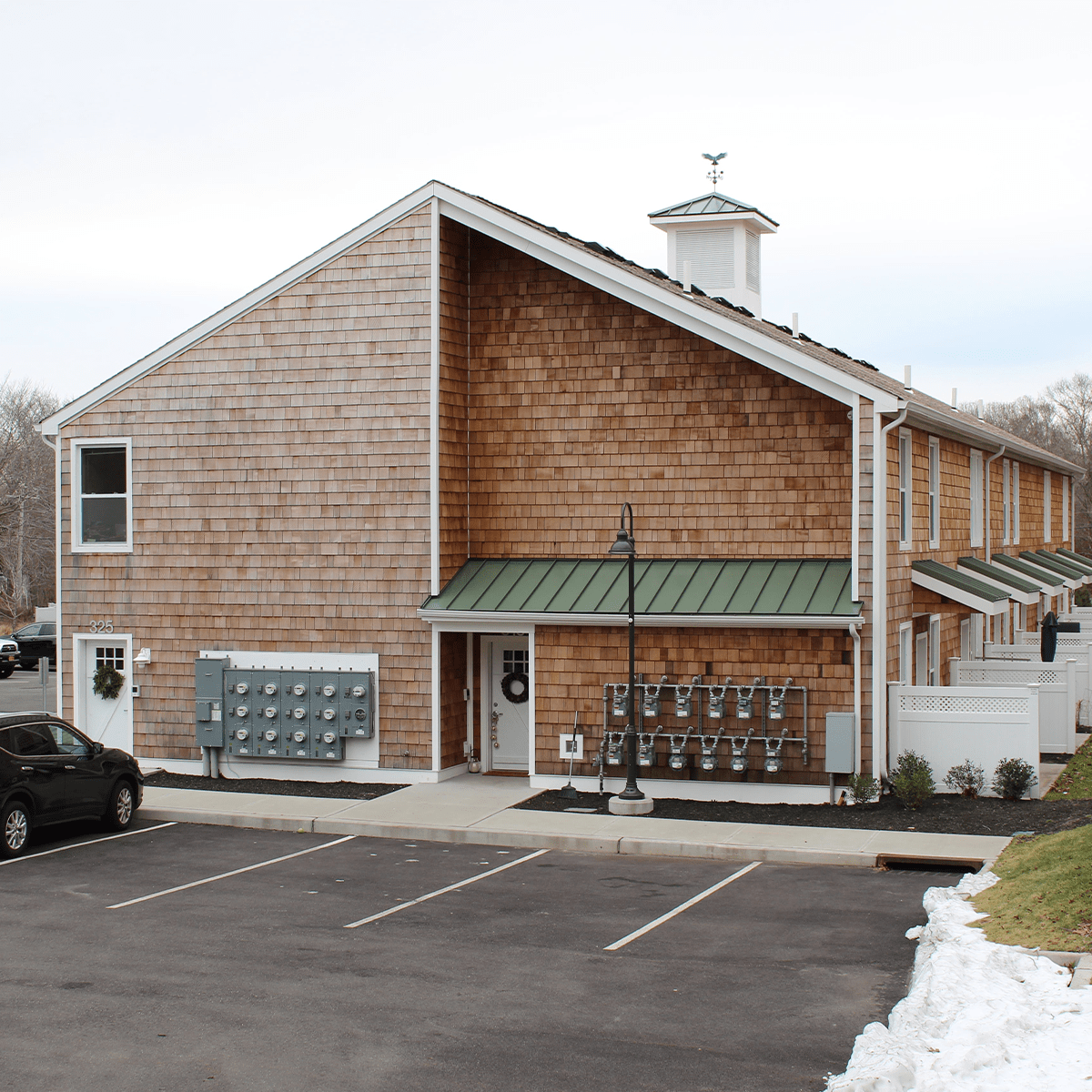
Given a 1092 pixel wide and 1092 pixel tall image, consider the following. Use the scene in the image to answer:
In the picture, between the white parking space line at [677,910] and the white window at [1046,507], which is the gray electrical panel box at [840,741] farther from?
the white window at [1046,507]

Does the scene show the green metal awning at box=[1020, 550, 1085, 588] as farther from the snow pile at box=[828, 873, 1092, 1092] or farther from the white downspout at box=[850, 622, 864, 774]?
the snow pile at box=[828, 873, 1092, 1092]

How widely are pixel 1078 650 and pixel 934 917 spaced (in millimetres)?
15831

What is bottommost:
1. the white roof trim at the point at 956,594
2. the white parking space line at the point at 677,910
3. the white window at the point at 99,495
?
the white parking space line at the point at 677,910

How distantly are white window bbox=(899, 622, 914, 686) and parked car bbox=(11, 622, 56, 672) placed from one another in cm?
3176

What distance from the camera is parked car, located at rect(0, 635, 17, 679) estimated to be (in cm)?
4141

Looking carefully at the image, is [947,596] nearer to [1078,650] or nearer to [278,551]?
[1078,650]

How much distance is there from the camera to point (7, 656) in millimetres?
41906

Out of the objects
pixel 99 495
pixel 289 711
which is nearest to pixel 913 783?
pixel 289 711

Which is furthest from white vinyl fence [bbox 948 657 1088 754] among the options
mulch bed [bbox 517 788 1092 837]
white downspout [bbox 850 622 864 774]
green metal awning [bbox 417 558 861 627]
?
green metal awning [bbox 417 558 861 627]

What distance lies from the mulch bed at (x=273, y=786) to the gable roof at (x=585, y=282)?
225 inches

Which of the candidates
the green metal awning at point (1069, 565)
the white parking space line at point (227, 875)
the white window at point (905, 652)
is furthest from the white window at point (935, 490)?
the green metal awning at point (1069, 565)

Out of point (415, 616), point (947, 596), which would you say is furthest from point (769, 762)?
point (415, 616)

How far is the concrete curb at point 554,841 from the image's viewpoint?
14328mm

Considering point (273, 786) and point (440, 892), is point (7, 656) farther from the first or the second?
point (440, 892)
